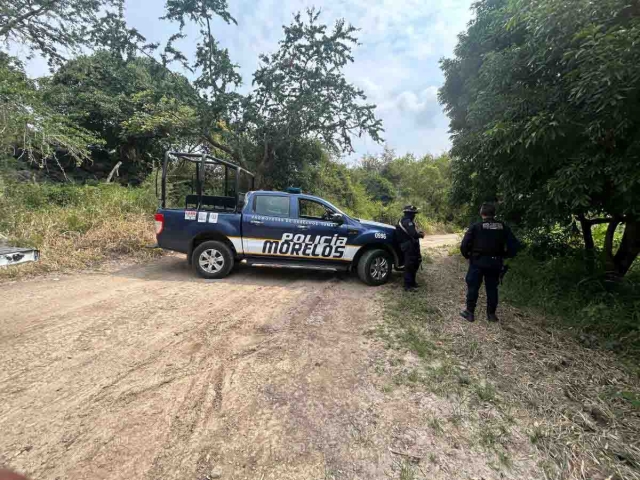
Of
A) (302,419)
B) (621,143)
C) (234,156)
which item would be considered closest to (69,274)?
(302,419)

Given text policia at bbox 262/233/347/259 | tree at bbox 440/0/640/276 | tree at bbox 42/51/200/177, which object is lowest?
text policia at bbox 262/233/347/259

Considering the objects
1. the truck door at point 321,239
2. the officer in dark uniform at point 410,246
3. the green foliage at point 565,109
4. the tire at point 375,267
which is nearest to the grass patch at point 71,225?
the truck door at point 321,239

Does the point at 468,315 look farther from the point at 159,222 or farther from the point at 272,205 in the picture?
the point at 159,222

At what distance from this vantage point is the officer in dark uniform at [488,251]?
4.03m

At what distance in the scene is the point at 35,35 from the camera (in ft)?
37.4

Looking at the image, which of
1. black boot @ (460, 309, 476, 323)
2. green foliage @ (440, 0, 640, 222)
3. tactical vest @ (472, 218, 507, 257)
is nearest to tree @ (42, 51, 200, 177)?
green foliage @ (440, 0, 640, 222)

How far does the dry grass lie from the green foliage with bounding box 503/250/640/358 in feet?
1.21

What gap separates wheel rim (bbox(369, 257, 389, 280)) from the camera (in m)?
5.64

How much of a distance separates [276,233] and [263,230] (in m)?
0.25

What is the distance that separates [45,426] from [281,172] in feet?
43.7

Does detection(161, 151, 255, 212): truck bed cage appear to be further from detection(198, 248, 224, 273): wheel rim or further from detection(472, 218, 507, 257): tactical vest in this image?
detection(472, 218, 507, 257): tactical vest

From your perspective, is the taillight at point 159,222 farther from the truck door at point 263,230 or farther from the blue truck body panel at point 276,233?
the truck door at point 263,230

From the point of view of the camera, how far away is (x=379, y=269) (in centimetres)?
566

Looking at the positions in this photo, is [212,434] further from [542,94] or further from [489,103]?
[489,103]
